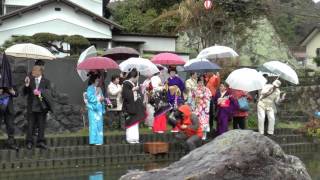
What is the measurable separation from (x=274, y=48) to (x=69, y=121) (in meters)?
17.7

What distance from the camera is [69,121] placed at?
14.1 meters

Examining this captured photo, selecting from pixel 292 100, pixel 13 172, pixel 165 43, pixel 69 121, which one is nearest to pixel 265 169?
pixel 13 172

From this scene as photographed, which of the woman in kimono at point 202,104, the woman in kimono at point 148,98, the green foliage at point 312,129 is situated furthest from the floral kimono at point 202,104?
the green foliage at point 312,129

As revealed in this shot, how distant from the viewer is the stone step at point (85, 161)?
1102cm

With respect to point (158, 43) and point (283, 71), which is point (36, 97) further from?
point (158, 43)

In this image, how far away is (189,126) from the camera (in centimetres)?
1251

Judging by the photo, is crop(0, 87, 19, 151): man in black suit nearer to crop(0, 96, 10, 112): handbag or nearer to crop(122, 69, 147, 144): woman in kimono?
crop(0, 96, 10, 112): handbag

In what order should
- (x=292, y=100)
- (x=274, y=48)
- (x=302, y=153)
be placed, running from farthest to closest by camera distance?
(x=274, y=48)
(x=292, y=100)
(x=302, y=153)

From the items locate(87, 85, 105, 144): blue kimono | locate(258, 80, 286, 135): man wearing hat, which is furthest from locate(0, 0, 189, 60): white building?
locate(87, 85, 105, 144): blue kimono

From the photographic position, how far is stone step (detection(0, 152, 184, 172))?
36.1 feet

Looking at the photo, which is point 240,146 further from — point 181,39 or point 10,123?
point 181,39

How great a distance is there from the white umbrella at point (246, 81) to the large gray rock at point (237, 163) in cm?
627

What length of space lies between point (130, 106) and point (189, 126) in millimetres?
1520

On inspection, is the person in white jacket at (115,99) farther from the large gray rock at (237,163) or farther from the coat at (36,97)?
the large gray rock at (237,163)
